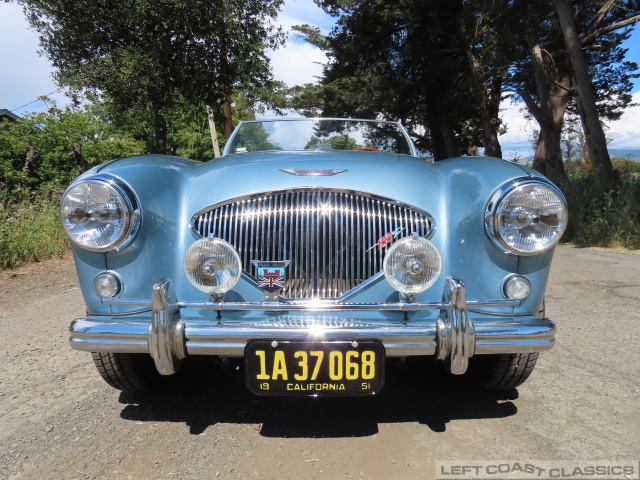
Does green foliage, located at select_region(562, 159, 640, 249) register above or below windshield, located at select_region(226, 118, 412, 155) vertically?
below

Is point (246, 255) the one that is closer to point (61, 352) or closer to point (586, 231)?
point (61, 352)

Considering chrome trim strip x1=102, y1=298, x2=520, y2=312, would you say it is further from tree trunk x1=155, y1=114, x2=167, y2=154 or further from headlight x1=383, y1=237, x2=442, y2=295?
tree trunk x1=155, y1=114, x2=167, y2=154

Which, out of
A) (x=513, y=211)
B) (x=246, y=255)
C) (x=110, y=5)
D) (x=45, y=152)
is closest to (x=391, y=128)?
(x=513, y=211)

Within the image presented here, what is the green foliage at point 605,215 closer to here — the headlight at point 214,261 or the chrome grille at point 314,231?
the chrome grille at point 314,231

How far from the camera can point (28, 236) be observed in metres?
6.25

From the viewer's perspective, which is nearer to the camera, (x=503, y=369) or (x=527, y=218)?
(x=527, y=218)

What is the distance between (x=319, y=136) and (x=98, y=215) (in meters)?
1.94

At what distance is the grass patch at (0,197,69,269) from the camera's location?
5.83 m

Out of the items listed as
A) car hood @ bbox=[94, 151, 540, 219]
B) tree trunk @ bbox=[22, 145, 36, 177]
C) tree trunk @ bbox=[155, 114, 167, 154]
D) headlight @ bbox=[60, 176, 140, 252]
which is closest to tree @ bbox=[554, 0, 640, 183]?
tree trunk @ bbox=[155, 114, 167, 154]

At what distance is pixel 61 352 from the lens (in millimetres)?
3145

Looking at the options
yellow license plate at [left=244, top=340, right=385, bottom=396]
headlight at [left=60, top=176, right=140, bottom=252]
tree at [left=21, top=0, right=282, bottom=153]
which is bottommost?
yellow license plate at [left=244, top=340, right=385, bottom=396]

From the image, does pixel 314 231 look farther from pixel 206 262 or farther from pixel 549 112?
pixel 549 112

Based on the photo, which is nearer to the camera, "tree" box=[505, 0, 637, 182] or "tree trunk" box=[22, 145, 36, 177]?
"tree trunk" box=[22, 145, 36, 177]

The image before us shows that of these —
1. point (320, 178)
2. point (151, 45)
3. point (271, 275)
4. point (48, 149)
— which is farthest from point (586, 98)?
point (48, 149)
